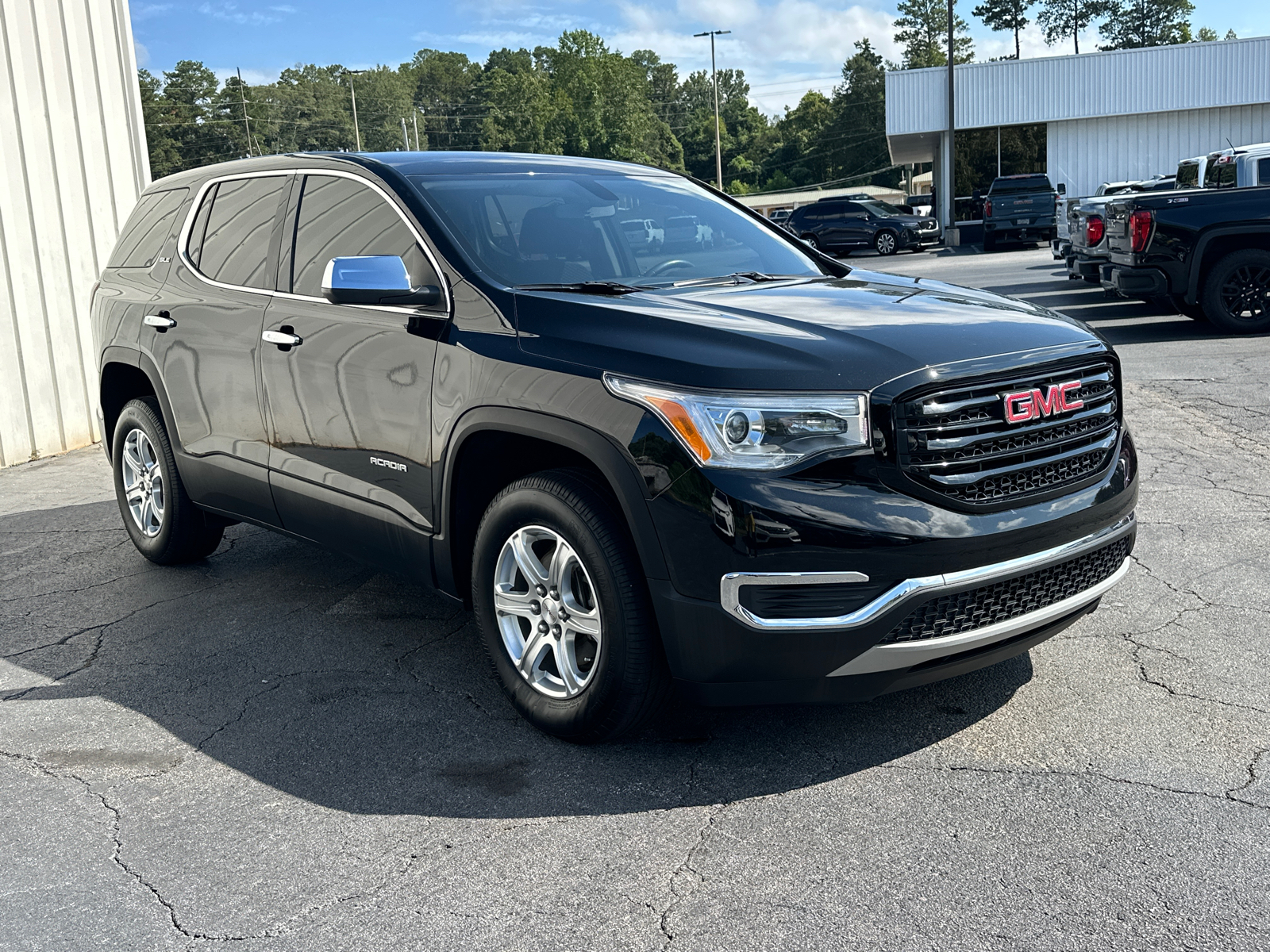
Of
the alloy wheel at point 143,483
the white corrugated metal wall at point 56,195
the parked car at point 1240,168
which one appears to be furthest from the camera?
the parked car at point 1240,168

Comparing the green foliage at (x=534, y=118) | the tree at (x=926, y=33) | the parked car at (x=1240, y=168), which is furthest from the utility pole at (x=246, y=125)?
the parked car at (x=1240, y=168)

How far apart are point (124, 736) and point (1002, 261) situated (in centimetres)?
2481

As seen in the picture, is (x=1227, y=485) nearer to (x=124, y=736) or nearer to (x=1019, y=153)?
(x=124, y=736)

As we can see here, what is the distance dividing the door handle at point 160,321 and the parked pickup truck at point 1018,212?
27554 mm

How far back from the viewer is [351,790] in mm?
3410

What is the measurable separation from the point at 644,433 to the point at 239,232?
2656mm

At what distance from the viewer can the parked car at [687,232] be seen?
4.58 metres

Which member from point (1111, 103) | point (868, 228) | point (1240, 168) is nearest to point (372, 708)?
point (1240, 168)

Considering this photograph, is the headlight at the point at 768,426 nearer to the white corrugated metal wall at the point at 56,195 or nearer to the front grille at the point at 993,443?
the front grille at the point at 993,443

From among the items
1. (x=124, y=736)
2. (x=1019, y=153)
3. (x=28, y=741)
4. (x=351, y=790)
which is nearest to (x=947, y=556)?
(x=351, y=790)

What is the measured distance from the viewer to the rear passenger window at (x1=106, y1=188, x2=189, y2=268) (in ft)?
18.2

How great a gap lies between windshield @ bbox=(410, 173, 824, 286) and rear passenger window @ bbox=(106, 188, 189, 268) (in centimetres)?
185

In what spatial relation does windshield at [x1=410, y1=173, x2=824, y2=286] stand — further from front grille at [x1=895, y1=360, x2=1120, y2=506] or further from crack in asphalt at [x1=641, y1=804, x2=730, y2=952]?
crack in asphalt at [x1=641, y1=804, x2=730, y2=952]

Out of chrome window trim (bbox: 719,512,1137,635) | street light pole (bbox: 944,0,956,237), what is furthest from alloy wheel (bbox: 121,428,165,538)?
street light pole (bbox: 944,0,956,237)
